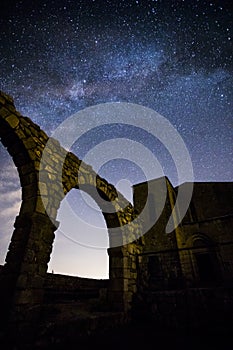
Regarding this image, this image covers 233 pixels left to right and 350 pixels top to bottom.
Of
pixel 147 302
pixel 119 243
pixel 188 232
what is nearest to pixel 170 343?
pixel 147 302

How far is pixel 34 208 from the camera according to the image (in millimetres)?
3369

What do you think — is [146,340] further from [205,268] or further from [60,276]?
[205,268]

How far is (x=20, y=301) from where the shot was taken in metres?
2.73

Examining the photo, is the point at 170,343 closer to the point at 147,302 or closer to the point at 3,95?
the point at 147,302

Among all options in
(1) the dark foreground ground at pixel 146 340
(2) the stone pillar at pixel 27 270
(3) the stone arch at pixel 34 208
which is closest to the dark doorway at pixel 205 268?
(1) the dark foreground ground at pixel 146 340

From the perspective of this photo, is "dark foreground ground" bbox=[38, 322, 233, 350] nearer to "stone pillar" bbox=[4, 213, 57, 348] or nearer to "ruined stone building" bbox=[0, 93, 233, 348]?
"ruined stone building" bbox=[0, 93, 233, 348]


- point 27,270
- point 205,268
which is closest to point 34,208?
point 27,270

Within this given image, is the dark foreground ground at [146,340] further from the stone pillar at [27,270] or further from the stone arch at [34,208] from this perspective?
the stone arch at [34,208]

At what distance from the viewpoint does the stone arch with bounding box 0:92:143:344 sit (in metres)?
2.82

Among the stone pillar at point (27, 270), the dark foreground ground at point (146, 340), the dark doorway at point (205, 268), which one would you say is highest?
the dark doorway at point (205, 268)

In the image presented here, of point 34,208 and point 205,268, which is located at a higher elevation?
point 205,268

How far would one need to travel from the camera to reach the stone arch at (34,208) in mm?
2818

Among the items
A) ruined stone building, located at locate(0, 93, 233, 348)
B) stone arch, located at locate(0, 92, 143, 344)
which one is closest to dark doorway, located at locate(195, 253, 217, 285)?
ruined stone building, located at locate(0, 93, 233, 348)

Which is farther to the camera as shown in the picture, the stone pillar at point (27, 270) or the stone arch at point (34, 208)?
the stone arch at point (34, 208)
